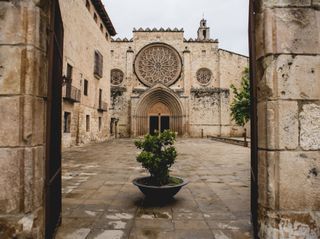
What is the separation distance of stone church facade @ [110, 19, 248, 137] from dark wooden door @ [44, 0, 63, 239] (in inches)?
839

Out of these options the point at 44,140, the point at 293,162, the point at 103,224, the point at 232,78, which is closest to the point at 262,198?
the point at 293,162

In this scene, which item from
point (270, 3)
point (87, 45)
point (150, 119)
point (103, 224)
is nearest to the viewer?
point (270, 3)

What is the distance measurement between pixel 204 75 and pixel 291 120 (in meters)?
24.5

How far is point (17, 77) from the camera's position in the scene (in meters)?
2.14

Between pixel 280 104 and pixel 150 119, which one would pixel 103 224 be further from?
pixel 150 119

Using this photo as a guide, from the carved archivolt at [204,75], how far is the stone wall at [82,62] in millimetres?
10548

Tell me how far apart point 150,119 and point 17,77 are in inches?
916

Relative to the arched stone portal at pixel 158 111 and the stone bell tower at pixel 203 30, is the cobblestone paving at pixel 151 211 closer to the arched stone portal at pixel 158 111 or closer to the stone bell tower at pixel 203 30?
the arched stone portal at pixel 158 111

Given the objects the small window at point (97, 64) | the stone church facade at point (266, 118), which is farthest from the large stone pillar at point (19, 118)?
the small window at point (97, 64)

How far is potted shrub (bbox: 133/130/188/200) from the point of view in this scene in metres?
3.77

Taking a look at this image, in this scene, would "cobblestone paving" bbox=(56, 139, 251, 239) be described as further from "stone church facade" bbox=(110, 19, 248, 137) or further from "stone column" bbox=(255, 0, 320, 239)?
"stone church facade" bbox=(110, 19, 248, 137)

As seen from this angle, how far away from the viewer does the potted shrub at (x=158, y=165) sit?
12.4 ft

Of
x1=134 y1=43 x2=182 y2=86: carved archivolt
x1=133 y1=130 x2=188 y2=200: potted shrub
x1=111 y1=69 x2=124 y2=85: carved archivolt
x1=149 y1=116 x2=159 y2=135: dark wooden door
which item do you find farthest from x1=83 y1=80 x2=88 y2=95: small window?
x1=133 y1=130 x2=188 y2=200: potted shrub

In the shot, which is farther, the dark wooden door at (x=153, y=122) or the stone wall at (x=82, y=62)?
the dark wooden door at (x=153, y=122)
